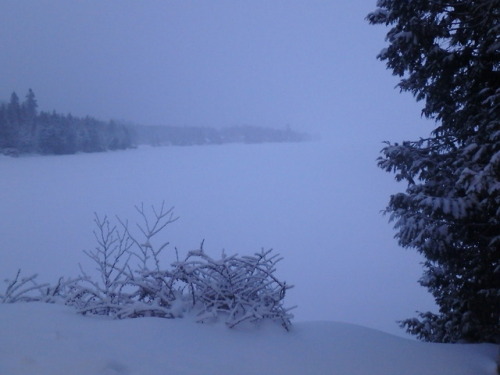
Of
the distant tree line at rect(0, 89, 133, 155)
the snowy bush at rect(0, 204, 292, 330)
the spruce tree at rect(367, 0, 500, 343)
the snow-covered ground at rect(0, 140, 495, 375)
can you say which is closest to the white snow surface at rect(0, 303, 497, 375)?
the snow-covered ground at rect(0, 140, 495, 375)

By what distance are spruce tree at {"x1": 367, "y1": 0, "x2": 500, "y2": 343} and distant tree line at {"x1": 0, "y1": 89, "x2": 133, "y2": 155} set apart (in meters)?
33.6

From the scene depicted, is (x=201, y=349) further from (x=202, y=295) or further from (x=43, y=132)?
(x=43, y=132)

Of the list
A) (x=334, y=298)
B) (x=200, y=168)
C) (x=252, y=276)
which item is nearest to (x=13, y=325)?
(x=252, y=276)

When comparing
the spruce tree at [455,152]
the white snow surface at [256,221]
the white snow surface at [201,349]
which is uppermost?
the spruce tree at [455,152]

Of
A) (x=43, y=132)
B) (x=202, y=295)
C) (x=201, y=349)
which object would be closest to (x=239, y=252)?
(x=202, y=295)

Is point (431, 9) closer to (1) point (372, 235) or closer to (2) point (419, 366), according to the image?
(2) point (419, 366)

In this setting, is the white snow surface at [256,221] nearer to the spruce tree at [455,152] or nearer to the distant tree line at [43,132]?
the distant tree line at [43,132]

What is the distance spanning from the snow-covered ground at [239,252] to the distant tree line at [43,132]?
207cm

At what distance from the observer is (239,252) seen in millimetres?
13148

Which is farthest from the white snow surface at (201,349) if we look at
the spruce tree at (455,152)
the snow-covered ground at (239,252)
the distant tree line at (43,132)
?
the distant tree line at (43,132)

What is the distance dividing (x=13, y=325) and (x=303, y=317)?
27.2ft

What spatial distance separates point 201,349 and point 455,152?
12.0ft

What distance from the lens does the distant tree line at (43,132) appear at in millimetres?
30375

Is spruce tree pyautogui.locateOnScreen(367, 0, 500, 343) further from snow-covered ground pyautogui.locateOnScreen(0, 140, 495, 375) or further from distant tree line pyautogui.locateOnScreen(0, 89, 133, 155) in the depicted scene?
distant tree line pyautogui.locateOnScreen(0, 89, 133, 155)
